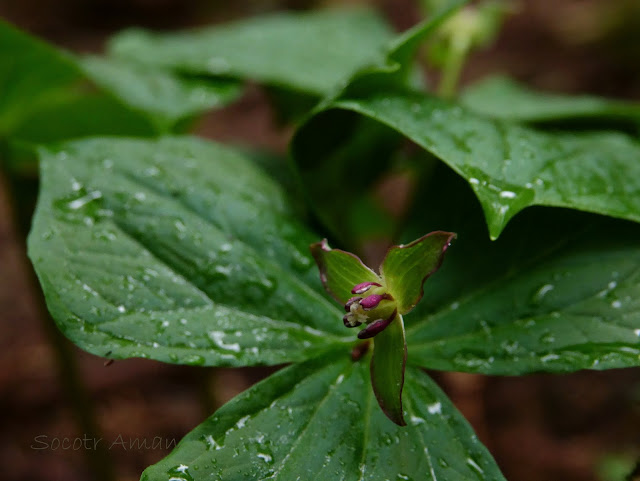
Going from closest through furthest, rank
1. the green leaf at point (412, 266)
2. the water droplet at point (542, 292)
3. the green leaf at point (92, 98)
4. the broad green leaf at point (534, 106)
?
the green leaf at point (412, 266) < the water droplet at point (542, 292) < the broad green leaf at point (534, 106) < the green leaf at point (92, 98)

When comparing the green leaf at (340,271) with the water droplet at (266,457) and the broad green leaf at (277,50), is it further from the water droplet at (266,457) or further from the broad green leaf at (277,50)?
the broad green leaf at (277,50)

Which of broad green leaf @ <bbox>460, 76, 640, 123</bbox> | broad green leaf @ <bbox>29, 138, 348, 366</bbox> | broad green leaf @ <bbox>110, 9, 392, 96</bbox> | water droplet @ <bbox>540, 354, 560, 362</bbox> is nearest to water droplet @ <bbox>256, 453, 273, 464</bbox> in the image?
broad green leaf @ <bbox>29, 138, 348, 366</bbox>

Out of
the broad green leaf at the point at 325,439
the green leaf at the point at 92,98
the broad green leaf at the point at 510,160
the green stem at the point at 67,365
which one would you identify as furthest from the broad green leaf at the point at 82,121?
the broad green leaf at the point at 325,439

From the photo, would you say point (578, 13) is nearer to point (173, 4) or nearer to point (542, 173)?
point (173, 4)

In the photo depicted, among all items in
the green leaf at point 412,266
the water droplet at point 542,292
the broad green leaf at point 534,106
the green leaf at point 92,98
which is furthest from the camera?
the green leaf at point 92,98

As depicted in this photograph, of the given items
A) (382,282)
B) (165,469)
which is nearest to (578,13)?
(382,282)

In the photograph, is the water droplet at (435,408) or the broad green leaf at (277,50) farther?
the broad green leaf at (277,50)
